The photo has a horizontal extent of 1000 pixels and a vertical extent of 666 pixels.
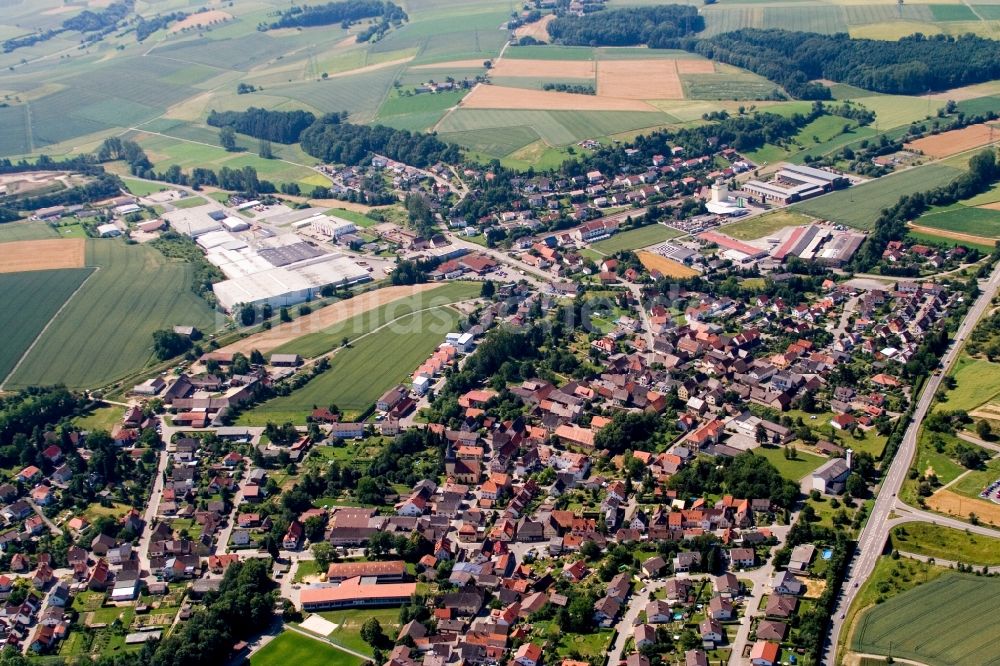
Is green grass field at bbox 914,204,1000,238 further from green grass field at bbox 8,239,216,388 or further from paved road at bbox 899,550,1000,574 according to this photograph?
green grass field at bbox 8,239,216,388

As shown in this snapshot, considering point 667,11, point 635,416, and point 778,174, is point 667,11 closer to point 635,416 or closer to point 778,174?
point 778,174

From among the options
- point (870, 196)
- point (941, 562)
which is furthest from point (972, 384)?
point (870, 196)

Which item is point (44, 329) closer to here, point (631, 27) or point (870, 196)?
point (870, 196)

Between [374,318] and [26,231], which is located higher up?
[26,231]

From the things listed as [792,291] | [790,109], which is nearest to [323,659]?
[792,291]

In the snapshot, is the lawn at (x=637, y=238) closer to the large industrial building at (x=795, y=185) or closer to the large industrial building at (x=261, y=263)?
the large industrial building at (x=795, y=185)

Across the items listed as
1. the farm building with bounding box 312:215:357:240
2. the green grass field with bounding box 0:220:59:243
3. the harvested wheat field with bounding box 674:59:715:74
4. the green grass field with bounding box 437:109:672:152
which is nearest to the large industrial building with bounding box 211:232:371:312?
the farm building with bounding box 312:215:357:240
